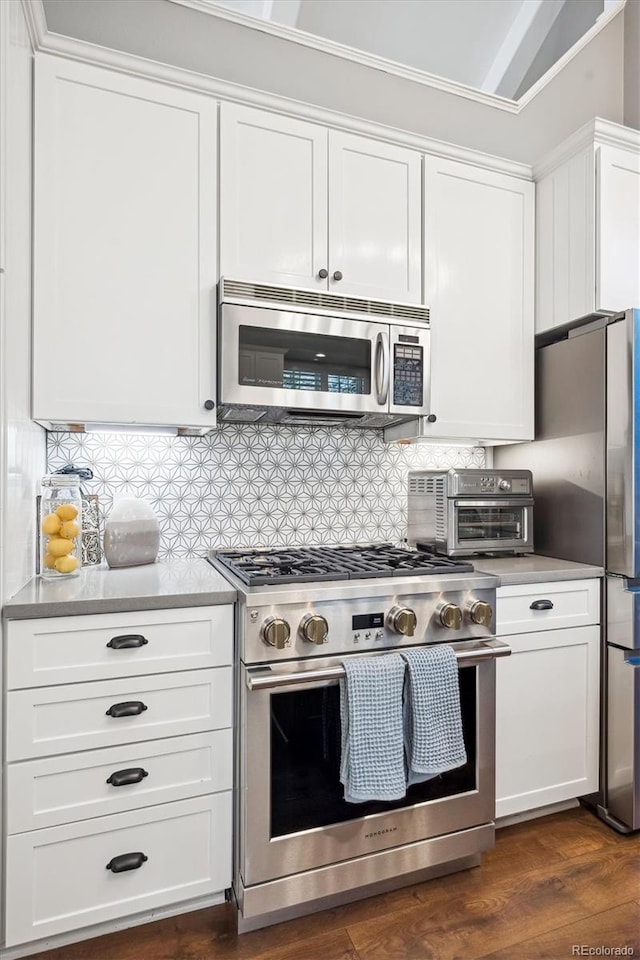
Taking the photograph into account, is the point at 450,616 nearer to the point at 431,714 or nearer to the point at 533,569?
the point at 431,714

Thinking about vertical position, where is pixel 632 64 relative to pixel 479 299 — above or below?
above

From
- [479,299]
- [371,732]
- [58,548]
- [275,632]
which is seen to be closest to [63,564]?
[58,548]

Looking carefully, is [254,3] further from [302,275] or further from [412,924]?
[412,924]

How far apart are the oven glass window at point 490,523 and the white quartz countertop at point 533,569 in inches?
3.9

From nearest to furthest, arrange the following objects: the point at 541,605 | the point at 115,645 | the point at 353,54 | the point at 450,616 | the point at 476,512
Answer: the point at 115,645
the point at 450,616
the point at 541,605
the point at 476,512
the point at 353,54

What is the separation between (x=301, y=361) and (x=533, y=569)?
1119 mm

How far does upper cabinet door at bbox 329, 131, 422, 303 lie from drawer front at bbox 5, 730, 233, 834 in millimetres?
1591

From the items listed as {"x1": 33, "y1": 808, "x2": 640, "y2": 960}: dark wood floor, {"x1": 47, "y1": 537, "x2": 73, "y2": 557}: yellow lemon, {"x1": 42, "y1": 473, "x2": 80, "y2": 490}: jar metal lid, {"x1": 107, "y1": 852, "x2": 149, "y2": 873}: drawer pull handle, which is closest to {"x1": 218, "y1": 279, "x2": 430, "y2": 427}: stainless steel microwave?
{"x1": 42, "y1": 473, "x2": 80, "y2": 490}: jar metal lid

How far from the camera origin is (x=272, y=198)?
1.89m

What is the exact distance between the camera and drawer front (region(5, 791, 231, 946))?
1.33 metres

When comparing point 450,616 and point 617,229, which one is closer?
point 450,616

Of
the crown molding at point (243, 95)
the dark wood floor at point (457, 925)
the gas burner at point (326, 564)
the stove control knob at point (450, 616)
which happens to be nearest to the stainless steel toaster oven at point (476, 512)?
the gas burner at point (326, 564)

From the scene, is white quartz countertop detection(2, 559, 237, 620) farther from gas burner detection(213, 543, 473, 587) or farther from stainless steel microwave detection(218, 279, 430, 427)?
stainless steel microwave detection(218, 279, 430, 427)

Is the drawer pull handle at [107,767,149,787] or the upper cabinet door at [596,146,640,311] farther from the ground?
the upper cabinet door at [596,146,640,311]
